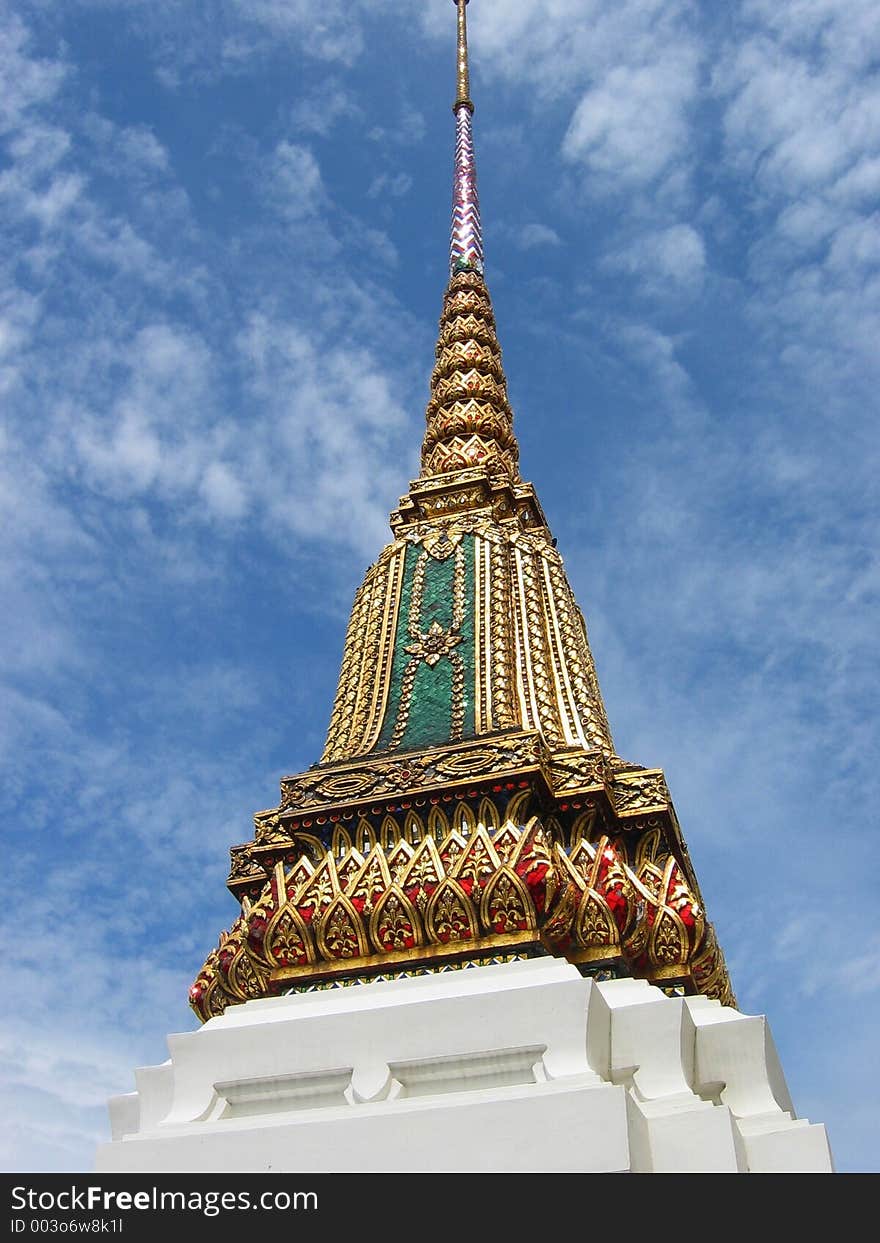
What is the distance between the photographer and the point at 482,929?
27.5 feet

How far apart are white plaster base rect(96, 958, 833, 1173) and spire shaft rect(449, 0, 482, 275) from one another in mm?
10163

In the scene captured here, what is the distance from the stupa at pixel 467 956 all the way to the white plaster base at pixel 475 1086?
0.01 meters

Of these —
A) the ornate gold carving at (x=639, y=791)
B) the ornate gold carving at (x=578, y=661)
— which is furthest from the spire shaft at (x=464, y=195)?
the ornate gold carving at (x=639, y=791)

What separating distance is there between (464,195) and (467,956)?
11.5m

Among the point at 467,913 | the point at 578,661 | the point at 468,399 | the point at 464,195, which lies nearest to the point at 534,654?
the point at 578,661

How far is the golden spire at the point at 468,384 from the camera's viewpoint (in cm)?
1352

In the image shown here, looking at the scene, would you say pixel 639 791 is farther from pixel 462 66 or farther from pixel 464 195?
pixel 462 66

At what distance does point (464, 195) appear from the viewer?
17031 millimetres

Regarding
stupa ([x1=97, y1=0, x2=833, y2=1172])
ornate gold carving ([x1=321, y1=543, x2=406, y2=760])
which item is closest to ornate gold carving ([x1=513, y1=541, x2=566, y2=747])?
stupa ([x1=97, y1=0, x2=833, y2=1172])

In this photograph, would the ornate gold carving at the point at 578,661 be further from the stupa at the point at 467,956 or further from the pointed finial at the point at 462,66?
the pointed finial at the point at 462,66
